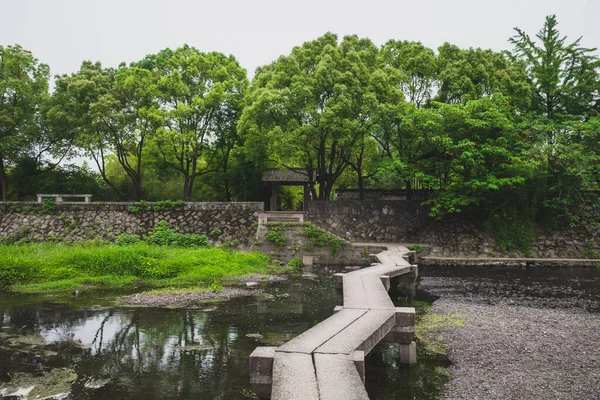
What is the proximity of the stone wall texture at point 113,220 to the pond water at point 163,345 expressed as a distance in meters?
8.42

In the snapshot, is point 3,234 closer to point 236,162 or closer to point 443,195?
point 236,162

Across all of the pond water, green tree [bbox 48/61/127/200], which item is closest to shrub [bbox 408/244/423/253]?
the pond water

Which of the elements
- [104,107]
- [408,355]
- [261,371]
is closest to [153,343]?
[261,371]

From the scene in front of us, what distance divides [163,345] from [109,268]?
764 cm

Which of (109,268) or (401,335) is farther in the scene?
(109,268)

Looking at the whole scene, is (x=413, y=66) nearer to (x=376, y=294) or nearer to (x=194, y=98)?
(x=194, y=98)

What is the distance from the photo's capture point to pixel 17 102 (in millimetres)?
25781

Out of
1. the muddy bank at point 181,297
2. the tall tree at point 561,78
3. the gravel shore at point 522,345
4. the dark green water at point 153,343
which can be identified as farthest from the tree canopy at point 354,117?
the dark green water at point 153,343

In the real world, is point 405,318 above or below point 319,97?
below

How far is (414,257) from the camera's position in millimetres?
16469

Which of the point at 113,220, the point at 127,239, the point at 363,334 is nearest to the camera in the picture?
the point at 363,334

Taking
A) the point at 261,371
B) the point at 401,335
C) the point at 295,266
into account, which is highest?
the point at 261,371

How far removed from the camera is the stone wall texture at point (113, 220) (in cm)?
2027

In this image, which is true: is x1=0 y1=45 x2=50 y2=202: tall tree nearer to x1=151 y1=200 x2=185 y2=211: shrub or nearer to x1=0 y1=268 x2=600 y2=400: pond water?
x1=151 y1=200 x2=185 y2=211: shrub
